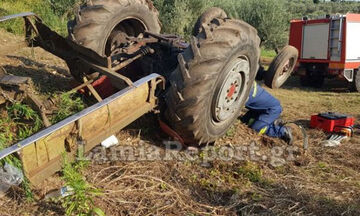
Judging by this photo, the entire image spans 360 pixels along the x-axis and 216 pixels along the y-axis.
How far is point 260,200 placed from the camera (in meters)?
3.11

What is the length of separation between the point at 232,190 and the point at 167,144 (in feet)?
3.40

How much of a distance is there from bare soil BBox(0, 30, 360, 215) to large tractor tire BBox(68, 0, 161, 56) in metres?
0.93

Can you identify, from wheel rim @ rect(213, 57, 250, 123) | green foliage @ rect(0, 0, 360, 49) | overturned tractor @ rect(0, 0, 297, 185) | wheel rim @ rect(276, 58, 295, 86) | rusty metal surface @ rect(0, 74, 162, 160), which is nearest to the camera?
rusty metal surface @ rect(0, 74, 162, 160)

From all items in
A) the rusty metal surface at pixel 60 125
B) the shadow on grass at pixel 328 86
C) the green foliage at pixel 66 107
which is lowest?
the shadow on grass at pixel 328 86

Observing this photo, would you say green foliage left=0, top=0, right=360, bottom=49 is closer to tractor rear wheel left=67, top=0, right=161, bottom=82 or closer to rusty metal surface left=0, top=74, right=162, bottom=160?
tractor rear wheel left=67, top=0, right=161, bottom=82

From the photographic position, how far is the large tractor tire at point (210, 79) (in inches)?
131

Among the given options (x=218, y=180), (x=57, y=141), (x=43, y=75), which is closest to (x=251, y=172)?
(x=218, y=180)

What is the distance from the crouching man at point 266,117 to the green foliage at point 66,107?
2.28 metres

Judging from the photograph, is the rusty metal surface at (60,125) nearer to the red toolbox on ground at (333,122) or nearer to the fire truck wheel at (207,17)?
the fire truck wheel at (207,17)

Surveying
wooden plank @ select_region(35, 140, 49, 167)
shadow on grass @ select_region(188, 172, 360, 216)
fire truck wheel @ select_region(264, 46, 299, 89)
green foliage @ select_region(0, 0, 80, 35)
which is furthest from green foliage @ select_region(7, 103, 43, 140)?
green foliage @ select_region(0, 0, 80, 35)

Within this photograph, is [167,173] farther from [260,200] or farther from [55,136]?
[55,136]

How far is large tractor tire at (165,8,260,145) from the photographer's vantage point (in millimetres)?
3334

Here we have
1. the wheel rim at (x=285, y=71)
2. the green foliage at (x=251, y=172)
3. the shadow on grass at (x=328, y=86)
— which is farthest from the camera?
the shadow on grass at (x=328, y=86)

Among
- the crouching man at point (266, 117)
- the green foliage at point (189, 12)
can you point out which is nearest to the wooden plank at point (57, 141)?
the crouching man at point (266, 117)
